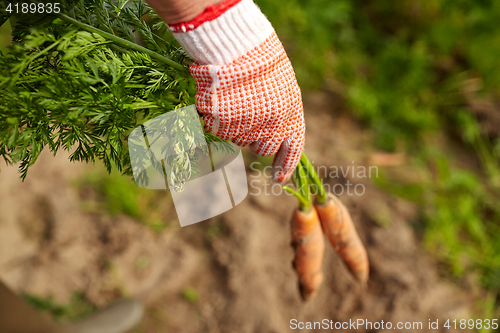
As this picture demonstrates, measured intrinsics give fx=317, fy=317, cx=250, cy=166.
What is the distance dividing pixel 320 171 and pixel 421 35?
181cm

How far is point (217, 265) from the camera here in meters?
2.03

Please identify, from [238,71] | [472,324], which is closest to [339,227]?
[238,71]

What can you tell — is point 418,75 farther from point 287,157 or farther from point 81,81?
point 81,81

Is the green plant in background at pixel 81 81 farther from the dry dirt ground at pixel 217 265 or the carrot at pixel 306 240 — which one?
the dry dirt ground at pixel 217 265

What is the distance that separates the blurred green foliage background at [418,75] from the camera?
243 cm

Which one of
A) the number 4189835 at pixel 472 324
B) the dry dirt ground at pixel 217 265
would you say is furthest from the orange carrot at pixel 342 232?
the number 4189835 at pixel 472 324

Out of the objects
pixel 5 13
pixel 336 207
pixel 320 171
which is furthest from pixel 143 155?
pixel 320 171

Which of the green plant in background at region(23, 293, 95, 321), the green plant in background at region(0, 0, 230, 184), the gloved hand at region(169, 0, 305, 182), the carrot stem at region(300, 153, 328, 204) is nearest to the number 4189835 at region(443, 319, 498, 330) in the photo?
the carrot stem at region(300, 153, 328, 204)

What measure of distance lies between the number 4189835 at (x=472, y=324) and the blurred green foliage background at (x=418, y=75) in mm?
720

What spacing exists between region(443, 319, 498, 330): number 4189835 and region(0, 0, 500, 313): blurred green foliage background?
2.36 feet

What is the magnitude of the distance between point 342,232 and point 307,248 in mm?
176

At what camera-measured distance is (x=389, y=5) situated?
309 cm

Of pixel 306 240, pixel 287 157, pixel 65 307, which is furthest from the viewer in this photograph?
pixel 65 307

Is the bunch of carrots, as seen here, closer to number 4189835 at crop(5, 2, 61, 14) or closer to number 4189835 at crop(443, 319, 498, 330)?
number 4189835 at crop(443, 319, 498, 330)
